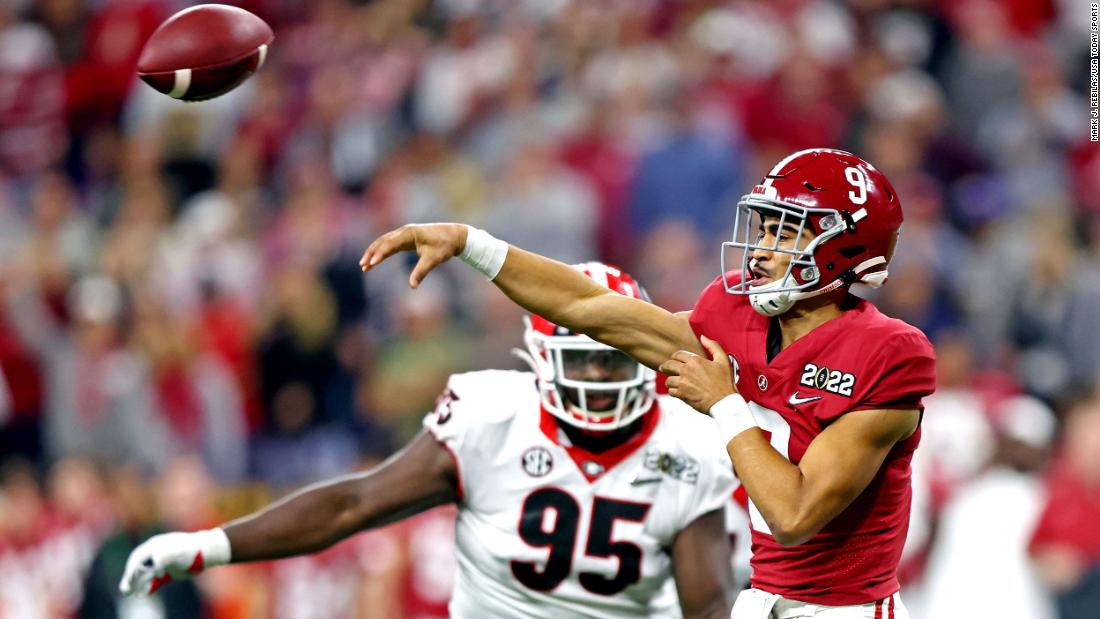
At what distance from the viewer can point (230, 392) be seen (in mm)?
8984

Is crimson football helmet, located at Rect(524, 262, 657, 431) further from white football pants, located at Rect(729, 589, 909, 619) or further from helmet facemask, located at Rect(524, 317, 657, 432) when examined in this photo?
white football pants, located at Rect(729, 589, 909, 619)

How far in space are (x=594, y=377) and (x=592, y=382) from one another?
21 millimetres

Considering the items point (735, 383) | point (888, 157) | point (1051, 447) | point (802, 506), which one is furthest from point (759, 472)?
point (888, 157)

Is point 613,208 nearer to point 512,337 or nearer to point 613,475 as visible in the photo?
point 512,337

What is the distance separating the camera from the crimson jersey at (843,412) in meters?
3.65

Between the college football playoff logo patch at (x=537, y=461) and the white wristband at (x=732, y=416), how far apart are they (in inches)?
46.1

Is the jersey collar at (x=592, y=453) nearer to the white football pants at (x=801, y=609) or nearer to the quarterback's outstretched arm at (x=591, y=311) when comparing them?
the quarterback's outstretched arm at (x=591, y=311)

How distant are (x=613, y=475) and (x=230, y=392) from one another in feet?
15.0

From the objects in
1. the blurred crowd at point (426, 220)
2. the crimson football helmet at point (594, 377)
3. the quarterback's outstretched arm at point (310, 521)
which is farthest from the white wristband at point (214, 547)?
the blurred crowd at point (426, 220)

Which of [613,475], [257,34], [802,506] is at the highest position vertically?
[257,34]

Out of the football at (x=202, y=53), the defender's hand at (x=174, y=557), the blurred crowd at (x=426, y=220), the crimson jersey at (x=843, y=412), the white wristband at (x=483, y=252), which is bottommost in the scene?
the blurred crowd at (x=426, y=220)

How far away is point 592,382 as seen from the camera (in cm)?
466

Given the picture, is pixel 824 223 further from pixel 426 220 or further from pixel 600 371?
pixel 426 220

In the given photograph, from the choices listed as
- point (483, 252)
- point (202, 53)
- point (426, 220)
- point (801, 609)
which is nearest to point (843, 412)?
point (801, 609)
